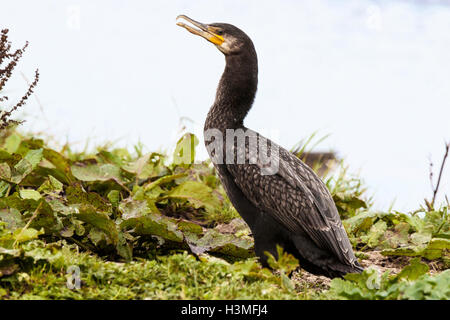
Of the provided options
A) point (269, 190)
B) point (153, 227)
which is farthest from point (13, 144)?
point (269, 190)

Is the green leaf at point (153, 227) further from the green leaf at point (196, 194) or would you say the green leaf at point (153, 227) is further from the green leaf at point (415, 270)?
the green leaf at point (415, 270)

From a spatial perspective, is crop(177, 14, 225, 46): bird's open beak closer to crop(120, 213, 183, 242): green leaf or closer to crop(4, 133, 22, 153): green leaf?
crop(120, 213, 183, 242): green leaf

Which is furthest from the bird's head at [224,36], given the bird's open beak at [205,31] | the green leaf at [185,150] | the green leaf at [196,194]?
the green leaf at [185,150]

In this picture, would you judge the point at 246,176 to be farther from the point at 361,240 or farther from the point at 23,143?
the point at 23,143

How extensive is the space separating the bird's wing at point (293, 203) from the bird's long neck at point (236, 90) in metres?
0.45

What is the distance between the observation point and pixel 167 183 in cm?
658

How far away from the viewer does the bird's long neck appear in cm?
488

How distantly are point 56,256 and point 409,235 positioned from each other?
3.81 metres

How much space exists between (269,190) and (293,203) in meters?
0.20

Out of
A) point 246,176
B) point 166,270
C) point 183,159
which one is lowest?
point 166,270

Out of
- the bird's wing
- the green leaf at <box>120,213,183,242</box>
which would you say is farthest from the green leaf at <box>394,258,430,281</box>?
the green leaf at <box>120,213,183,242</box>

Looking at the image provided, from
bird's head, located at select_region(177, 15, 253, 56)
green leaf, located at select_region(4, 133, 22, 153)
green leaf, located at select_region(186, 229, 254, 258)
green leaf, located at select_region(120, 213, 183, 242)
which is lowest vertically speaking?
green leaf, located at select_region(186, 229, 254, 258)

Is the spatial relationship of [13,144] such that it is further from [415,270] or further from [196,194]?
[415,270]
